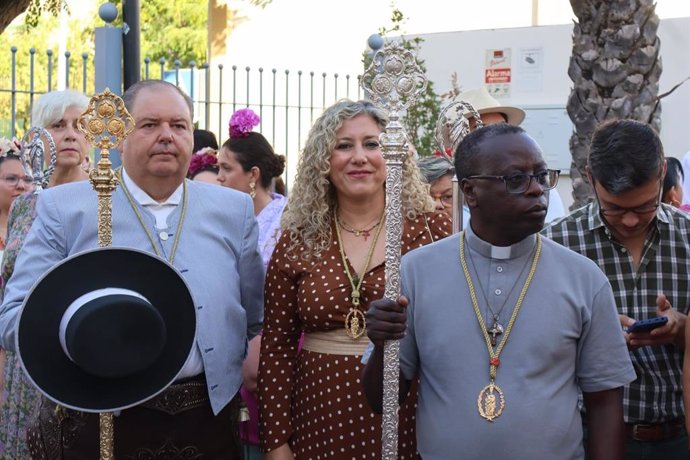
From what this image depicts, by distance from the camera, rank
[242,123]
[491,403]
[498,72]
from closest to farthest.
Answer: [491,403] < [242,123] < [498,72]

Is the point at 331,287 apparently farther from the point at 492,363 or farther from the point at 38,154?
the point at 38,154

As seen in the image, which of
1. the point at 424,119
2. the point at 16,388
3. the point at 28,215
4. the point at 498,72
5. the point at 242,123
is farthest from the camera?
the point at 498,72

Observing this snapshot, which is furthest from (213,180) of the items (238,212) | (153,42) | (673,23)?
(153,42)

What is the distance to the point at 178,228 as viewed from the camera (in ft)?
14.0

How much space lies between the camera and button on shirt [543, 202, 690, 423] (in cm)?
395

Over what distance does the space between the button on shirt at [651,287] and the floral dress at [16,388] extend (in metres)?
2.44

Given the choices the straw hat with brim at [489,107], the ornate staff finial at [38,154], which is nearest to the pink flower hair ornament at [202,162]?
the straw hat with brim at [489,107]

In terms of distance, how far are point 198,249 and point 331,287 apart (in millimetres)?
527

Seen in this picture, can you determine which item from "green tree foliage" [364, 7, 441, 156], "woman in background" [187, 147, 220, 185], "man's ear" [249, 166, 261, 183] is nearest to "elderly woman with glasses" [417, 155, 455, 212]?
"man's ear" [249, 166, 261, 183]

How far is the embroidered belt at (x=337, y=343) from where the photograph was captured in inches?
170

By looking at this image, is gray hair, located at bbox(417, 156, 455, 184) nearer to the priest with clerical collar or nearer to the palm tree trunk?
the palm tree trunk

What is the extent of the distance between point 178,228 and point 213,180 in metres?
3.81

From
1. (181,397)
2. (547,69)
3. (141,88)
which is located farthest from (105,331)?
(547,69)

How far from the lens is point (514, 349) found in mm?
3324
